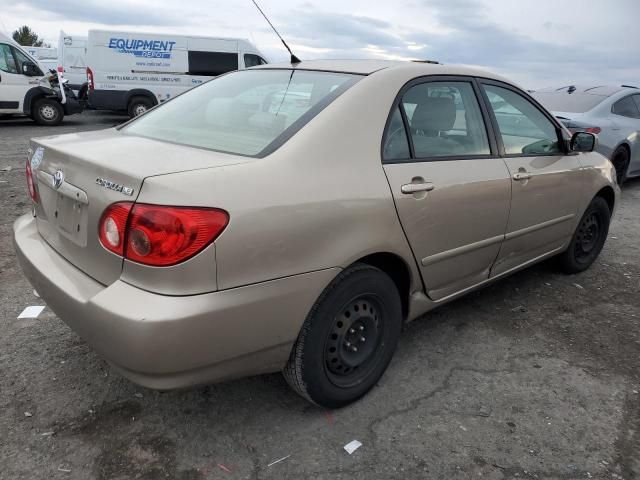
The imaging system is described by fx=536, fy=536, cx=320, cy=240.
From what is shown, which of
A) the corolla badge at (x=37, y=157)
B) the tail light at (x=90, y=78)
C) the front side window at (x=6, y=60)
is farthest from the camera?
the tail light at (x=90, y=78)

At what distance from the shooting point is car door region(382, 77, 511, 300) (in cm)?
255

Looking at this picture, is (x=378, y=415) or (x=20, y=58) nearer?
(x=378, y=415)

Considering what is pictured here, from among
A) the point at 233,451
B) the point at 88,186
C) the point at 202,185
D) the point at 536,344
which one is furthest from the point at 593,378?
the point at 88,186

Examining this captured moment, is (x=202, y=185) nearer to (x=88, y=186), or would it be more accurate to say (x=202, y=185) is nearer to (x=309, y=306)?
(x=88, y=186)

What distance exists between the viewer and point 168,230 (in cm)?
184

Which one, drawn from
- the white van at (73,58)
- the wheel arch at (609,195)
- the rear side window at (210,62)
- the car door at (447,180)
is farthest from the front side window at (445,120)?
the white van at (73,58)

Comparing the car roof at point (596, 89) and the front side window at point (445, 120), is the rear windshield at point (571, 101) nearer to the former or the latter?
the car roof at point (596, 89)

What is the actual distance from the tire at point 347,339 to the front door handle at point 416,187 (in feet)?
1.29

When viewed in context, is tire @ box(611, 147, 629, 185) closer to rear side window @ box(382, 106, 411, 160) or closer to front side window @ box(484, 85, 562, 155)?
front side window @ box(484, 85, 562, 155)

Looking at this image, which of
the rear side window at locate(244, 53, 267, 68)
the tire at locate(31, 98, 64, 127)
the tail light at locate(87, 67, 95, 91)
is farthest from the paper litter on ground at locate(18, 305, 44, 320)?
the rear side window at locate(244, 53, 267, 68)

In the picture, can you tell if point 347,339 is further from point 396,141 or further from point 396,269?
point 396,141

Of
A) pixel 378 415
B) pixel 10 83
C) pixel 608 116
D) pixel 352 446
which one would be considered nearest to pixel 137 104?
pixel 10 83

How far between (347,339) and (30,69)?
528 inches

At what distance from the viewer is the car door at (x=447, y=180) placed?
2.55m
